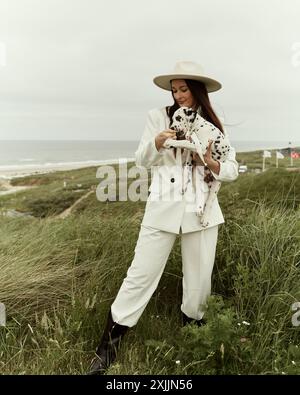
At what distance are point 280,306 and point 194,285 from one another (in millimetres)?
657

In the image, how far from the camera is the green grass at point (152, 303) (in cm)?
262

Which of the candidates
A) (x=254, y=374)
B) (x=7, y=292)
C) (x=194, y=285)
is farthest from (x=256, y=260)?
(x=7, y=292)

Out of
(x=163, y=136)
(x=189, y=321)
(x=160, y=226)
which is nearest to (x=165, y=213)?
(x=160, y=226)

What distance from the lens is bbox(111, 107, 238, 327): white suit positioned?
2693 mm

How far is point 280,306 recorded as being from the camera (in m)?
2.97

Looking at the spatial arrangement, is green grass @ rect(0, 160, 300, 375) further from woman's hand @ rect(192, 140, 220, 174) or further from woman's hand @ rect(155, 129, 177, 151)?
woman's hand @ rect(155, 129, 177, 151)

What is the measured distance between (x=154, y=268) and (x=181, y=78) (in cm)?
124

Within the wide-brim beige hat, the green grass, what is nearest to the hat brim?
the wide-brim beige hat

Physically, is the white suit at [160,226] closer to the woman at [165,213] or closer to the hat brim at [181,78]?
the woman at [165,213]

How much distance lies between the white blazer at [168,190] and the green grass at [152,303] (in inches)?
22.3

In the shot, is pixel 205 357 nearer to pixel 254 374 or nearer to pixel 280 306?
pixel 254 374

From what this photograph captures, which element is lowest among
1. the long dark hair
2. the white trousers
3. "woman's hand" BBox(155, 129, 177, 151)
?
the white trousers

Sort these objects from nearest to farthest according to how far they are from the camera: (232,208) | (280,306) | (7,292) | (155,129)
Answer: (155,129) → (280,306) → (7,292) → (232,208)

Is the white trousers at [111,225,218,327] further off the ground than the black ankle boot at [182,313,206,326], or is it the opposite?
the white trousers at [111,225,218,327]
